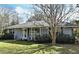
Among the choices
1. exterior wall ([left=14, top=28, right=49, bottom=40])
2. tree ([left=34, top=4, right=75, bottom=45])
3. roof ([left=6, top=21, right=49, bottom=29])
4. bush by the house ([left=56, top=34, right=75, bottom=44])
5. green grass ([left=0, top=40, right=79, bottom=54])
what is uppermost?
tree ([left=34, top=4, right=75, bottom=45])

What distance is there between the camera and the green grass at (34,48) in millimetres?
19922

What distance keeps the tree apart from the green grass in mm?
231

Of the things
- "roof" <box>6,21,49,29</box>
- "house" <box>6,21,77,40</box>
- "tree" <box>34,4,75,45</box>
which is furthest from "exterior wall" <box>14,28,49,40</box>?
"tree" <box>34,4,75,45</box>

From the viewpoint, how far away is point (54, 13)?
20.0 meters

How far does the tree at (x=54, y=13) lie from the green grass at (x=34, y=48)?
231 millimetres

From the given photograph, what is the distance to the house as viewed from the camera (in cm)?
1995

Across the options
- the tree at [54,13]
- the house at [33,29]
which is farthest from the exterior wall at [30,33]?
the tree at [54,13]

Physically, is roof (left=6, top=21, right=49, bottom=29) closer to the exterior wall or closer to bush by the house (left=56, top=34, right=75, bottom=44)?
the exterior wall

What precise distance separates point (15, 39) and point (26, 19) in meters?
0.66

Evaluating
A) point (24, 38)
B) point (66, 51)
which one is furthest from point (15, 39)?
point (66, 51)

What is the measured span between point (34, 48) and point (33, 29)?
22.3 inches

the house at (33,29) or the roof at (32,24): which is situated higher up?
the roof at (32,24)

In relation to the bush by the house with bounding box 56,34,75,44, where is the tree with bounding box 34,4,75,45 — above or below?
above

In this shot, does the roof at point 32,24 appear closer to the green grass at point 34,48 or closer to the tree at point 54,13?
the tree at point 54,13
